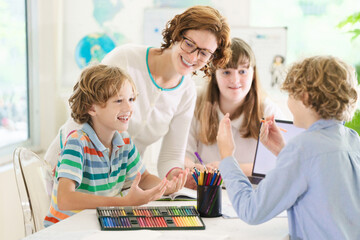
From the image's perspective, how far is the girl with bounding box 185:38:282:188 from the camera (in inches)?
84.6

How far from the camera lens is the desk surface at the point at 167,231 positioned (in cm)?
125

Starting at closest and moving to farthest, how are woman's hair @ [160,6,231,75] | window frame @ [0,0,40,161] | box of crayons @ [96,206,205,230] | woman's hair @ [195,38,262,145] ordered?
box of crayons @ [96,206,205,230] < woman's hair @ [160,6,231,75] < woman's hair @ [195,38,262,145] < window frame @ [0,0,40,161]

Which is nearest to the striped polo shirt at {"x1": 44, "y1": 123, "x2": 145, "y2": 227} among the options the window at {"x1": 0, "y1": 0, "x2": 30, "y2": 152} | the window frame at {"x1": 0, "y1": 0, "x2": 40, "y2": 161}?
the window at {"x1": 0, "y1": 0, "x2": 30, "y2": 152}

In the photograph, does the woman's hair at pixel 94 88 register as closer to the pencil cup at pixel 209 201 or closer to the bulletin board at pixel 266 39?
the pencil cup at pixel 209 201

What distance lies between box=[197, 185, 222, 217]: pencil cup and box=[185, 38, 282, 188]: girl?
0.62 meters

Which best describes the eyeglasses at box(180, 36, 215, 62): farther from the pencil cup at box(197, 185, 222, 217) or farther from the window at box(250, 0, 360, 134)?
the window at box(250, 0, 360, 134)

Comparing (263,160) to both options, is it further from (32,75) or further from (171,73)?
(32,75)

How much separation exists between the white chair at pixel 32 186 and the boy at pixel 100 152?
14 cm

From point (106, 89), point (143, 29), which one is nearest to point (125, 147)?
point (106, 89)

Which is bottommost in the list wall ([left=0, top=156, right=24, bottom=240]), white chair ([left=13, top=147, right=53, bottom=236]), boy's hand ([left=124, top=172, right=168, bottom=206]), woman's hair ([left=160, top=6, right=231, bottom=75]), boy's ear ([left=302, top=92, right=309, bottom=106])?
wall ([left=0, top=156, right=24, bottom=240])

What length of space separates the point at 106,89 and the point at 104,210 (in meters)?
0.41

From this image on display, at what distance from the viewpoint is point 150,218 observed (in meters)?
1.37

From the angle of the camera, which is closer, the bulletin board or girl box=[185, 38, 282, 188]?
girl box=[185, 38, 282, 188]

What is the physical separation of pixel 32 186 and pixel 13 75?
185cm
